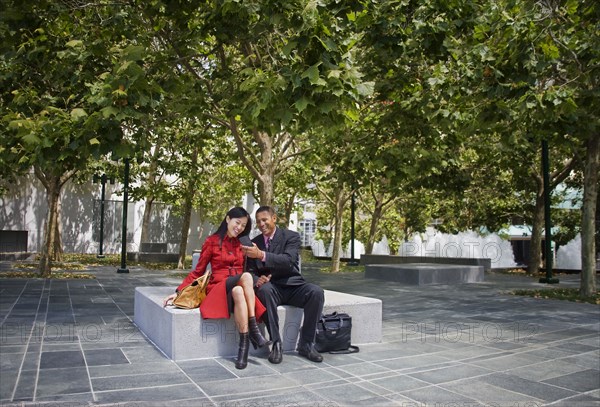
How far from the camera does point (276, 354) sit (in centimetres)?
557

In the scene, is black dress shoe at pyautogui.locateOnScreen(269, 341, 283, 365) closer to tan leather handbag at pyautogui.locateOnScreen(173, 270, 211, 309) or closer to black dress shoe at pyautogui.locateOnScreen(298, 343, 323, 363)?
black dress shoe at pyautogui.locateOnScreen(298, 343, 323, 363)

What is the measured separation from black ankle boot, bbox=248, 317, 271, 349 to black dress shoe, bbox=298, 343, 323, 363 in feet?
1.44

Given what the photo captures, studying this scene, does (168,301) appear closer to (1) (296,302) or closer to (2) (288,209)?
(1) (296,302)

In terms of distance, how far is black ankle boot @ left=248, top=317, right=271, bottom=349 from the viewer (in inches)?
217

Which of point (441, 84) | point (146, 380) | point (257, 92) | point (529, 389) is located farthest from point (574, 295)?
point (146, 380)

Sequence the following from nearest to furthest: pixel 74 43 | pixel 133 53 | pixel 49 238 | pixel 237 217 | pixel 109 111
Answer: pixel 109 111, pixel 237 217, pixel 133 53, pixel 74 43, pixel 49 238

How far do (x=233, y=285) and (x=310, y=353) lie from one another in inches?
44.2

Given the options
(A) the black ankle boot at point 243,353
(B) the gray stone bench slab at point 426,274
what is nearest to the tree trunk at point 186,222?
(B) the gray stone bench slab at point 426,274

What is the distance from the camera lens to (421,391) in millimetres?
4652

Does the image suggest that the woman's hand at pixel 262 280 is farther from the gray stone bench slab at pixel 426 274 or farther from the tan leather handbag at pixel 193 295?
the gray stone bench slab at pixel 426 274

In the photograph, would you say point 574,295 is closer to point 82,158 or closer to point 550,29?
point 550,29

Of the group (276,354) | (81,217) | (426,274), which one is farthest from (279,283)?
(81,217)

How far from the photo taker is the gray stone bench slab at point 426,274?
15.0m

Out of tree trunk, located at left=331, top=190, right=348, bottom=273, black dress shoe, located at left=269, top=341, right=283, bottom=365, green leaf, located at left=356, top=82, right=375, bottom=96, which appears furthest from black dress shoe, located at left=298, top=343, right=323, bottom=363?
tree trunk, located at left=331, top=190, right=348, bottom=273
